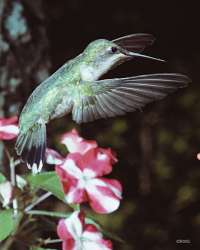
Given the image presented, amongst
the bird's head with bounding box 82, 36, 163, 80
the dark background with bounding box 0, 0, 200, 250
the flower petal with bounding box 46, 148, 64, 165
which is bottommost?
the dark background with bounding box 0, 0, 200, 250

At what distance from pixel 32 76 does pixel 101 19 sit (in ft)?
3.64

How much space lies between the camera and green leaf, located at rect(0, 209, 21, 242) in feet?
3.12

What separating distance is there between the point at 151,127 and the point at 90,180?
1.96 meters

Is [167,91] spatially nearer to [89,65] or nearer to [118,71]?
[89,65]

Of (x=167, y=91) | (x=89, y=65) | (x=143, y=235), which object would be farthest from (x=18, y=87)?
(x=143, y=235)

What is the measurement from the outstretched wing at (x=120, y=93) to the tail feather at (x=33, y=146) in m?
0.08

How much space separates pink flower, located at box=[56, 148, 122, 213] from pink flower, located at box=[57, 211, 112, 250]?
0.10 feet

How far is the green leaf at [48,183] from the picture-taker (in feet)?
3.41

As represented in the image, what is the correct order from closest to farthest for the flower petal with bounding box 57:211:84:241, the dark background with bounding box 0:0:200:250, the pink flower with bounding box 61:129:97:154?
the flower petal with bounding box 57:211:84:241, the pink flower with bounding box 61:129:97:154, the dark background with bounding box 0:0:200:250

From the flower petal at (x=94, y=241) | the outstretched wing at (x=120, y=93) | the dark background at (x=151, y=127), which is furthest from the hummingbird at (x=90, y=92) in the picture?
the dark background at (x=151, y=127)

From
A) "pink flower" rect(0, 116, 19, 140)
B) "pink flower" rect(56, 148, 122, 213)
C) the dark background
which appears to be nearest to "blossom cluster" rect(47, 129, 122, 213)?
"pink flower" rect(56, 148, 122, 213)

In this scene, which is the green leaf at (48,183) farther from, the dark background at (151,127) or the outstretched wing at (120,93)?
the dark background at (151,127)

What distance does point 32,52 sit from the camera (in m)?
1.67

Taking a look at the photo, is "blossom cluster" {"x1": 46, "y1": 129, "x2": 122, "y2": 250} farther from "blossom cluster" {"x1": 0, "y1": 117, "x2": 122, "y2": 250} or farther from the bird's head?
the bird's head
